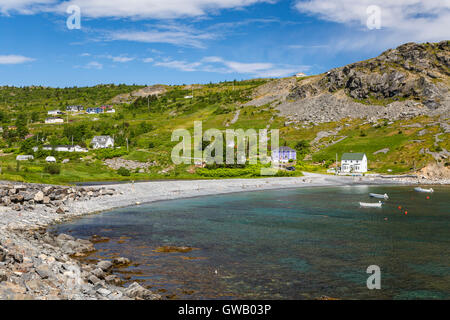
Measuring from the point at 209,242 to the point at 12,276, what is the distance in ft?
59.9

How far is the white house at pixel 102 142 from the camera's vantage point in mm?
153625

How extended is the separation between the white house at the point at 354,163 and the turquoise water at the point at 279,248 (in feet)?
221

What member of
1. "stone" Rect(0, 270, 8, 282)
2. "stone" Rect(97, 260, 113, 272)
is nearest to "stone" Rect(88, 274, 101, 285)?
"stone" Rect(97, 260, 113, 272)

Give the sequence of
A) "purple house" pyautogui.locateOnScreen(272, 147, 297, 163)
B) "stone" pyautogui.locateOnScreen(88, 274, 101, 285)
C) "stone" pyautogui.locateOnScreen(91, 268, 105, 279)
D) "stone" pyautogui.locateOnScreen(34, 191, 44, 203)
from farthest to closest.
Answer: "purple house" pyautogui.locateOnScreen(272, 147, 297, 163) → "stone" pyautogui.locateOnScreen(34, 191, 44, 203) → "stone" pyautogui.locateOnScreen(91, 268, 105, 279) → "stone" pyautogui.locateOnScreen(88, 274, 101, 285)

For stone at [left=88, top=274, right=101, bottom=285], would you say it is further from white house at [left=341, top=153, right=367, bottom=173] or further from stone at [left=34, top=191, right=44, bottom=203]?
white house at [left=341, top=153, right=367, bottom=173]

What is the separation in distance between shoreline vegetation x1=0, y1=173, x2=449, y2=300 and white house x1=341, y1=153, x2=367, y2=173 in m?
57.4

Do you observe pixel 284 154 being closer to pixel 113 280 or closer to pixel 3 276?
pixel 113 280

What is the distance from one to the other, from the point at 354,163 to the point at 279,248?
10066 cm

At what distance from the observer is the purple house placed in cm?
14100

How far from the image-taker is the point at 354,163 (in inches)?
4875

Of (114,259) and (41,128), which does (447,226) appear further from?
(41,128)

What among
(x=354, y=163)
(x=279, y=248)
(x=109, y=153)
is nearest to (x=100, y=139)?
(x=109, y=153)
